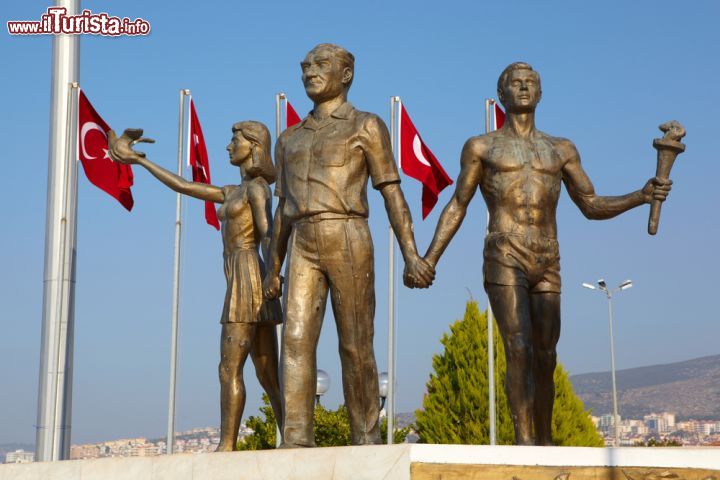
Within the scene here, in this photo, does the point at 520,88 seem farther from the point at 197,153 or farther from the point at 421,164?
the point at 197,153

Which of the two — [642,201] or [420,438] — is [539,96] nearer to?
[642,201]

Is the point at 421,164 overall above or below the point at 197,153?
below

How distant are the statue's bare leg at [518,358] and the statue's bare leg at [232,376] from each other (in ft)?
8.09

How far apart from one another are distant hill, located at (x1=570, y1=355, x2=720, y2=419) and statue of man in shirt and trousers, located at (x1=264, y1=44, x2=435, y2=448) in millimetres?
69560

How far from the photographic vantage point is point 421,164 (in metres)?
18.8

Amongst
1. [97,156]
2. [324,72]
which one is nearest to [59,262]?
[97,156]

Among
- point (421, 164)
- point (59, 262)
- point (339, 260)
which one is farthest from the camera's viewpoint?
point (421, 164)

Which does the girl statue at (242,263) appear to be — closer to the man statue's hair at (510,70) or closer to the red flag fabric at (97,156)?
the man statue's hair at (510,70)

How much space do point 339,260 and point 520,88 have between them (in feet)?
6.66

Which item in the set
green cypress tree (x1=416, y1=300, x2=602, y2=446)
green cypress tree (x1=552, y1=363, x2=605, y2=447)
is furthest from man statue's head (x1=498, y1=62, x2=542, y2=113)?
green cypress tree (x1=552, y1=363, x2=605, y2=447)

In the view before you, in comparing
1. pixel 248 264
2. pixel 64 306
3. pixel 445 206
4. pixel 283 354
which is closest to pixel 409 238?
pixel 445 206

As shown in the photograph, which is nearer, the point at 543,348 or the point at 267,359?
the point at 543,348

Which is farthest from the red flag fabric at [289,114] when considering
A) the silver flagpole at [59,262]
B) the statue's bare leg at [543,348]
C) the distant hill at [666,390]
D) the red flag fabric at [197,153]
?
the distant hill at [666,390]

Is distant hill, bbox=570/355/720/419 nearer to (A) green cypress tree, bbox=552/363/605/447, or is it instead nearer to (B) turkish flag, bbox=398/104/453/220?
Result: (A) green cypress tree, bbox=552/363/605/447
